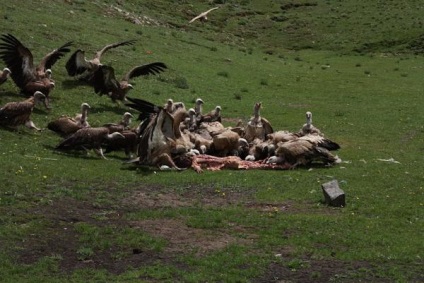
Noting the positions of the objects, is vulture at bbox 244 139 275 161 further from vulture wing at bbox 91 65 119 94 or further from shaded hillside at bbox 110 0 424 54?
shaded hillside at bbox 110 0 424 54

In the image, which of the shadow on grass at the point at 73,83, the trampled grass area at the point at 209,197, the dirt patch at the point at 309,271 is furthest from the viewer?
the shadow on grass at the point at 73,83

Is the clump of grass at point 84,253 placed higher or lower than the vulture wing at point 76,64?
lower

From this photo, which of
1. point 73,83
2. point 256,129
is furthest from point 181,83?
point 256,129

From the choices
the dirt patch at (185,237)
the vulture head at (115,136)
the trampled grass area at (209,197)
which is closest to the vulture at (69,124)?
the trampled grass area at (209,197)

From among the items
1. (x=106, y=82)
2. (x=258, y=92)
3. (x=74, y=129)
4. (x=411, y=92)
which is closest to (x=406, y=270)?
(x=74, y=129)

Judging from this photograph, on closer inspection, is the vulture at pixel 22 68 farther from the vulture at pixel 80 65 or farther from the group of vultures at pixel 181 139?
the vulture at pixel 80 65

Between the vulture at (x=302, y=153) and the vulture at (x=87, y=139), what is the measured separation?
163 inches

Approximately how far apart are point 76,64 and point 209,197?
38.4ft

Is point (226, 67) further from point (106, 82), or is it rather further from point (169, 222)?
point (169, 222)

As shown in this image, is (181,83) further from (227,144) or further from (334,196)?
(334,196)

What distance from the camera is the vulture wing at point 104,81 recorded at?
23891mm

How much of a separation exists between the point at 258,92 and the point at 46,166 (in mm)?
17781

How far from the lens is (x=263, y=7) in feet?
204

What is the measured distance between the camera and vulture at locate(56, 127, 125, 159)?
1764 centimetres
